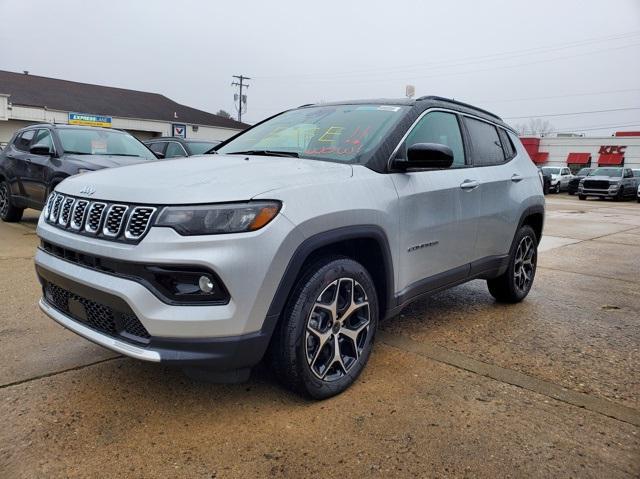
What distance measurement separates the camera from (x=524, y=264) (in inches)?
197

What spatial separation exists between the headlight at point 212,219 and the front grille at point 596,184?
27115mm

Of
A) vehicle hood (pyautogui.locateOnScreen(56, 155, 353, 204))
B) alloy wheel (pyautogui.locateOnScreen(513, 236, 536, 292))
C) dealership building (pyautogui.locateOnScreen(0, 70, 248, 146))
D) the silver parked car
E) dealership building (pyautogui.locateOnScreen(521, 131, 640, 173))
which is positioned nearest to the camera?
vehicle hood (pyautogui.locateOnScreen(56, 155, 353, 204))

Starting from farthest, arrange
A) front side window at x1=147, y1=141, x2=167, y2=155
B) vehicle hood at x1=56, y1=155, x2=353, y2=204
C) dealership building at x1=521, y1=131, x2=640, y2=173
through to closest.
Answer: dealership building at x1=521, y1=131, x2=640, y2=173 → front side window at x1=147, y1=141, x2=167, y2=155 → vehicle hood at x1=56, y1=155, x2=353, y2=204

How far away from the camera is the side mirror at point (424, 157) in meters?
3.19

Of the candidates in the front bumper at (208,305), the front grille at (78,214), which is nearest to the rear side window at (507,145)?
the front bumper at (208,305)

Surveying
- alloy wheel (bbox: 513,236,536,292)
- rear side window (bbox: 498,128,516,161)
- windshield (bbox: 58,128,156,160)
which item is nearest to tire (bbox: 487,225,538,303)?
alloy wheel (bbox: 513,236,536,292)

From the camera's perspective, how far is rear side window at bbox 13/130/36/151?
8500 mm

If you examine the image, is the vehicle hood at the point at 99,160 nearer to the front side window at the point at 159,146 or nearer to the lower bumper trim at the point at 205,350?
the front side window at the point at 159,146

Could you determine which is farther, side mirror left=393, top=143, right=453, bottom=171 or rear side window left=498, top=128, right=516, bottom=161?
rear side window left=498, top=128, right=516, bottom=161

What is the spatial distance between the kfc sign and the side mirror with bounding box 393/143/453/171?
141 feet

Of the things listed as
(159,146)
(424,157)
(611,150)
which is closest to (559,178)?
(611,150)

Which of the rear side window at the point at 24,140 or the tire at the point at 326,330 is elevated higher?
the rear side window at the point at 24,140

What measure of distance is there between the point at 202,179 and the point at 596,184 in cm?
2716

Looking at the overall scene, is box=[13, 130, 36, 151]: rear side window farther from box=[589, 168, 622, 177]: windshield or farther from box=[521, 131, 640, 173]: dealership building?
box=[521, 131, 640, 173]: dealership building
